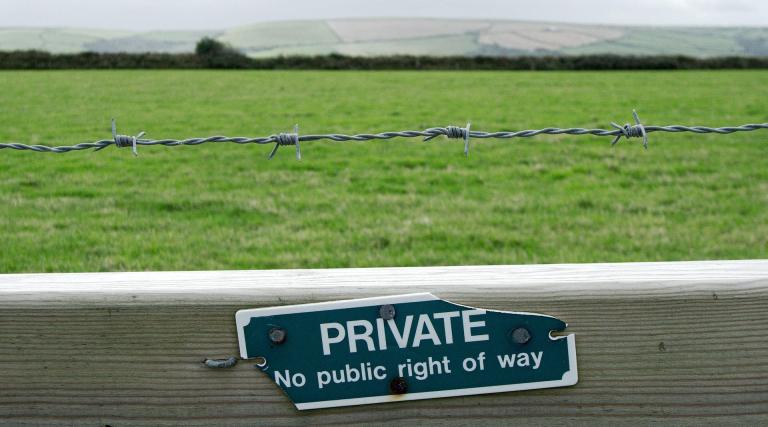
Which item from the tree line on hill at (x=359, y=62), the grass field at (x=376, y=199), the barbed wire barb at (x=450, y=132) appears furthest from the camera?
the tree line on hill at (x=359, y=62)

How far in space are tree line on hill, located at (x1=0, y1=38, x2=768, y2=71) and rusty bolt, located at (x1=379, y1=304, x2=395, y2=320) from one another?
41.9 meters

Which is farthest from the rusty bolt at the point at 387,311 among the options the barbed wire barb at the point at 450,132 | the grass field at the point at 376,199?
the grass field at the point at 376,199

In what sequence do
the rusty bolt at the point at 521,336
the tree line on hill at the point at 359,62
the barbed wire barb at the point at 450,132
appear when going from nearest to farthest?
the rusty bolt at the point at 521,336 → the barbed wire barb at the point at 450,132 → the tree line on hill at the point at 359,62

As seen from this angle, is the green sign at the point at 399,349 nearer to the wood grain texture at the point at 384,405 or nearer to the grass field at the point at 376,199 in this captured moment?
the wood grain texture at the point at 384,405

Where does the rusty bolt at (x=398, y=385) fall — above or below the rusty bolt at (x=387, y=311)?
below

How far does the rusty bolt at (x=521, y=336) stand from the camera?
1.17 metres

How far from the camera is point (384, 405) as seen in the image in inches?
47.9

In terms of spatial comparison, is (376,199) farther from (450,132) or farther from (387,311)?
Answer: (387,311)

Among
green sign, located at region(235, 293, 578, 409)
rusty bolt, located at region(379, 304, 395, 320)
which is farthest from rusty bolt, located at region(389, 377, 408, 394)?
rusty bolt, located at region(379, 304, 395, 320)

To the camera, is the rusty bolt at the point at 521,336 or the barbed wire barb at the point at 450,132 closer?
the rusty bolt at the point at 521,336

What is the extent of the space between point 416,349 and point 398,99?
63.5 feet

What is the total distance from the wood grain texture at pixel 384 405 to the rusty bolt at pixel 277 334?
1.8 inches

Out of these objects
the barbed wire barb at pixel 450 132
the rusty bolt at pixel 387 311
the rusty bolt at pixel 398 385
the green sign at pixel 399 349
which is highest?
the barbed wire barb at pixel 450 132

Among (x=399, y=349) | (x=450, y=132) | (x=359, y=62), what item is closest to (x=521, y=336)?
(x=399, y=349)
